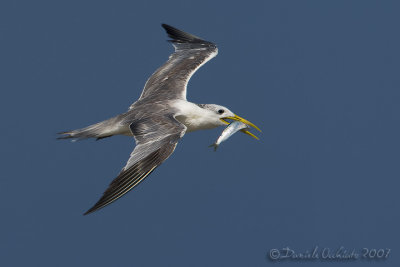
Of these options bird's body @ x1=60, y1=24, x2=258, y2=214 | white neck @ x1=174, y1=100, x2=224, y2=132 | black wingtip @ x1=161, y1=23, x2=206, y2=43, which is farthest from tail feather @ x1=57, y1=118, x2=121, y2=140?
black wingtip @ x1=161, y1=23, x2=206, y2=43

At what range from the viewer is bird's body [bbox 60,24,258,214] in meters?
11.8

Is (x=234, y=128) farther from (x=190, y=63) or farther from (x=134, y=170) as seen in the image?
(x=134, y=170)

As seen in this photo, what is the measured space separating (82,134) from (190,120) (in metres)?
2.06

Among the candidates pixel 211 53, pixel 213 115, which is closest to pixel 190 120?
pixel 213 115

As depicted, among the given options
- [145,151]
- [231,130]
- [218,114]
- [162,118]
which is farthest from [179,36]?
[145,151]

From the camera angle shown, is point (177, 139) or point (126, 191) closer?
point (126, 191)

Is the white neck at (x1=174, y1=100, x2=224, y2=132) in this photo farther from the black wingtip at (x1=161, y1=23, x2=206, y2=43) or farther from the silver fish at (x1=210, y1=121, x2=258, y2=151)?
the black wingtip at (x1=161, y1=23, x2=206, y2=43)

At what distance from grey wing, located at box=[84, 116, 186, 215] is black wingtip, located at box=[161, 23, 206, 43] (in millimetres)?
4814

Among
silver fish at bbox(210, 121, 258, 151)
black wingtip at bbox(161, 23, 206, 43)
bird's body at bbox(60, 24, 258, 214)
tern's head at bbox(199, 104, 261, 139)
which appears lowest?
silver fish at bbox(210, 121, 258, 151)

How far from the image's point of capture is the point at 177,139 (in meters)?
12.8

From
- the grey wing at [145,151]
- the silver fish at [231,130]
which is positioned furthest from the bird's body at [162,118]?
the silver fish at [231,130]

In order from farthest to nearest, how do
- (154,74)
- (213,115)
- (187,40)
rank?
(187,40) < (154,74) < (213,115)

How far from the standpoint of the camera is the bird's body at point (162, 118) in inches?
464

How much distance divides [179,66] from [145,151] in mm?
5090
